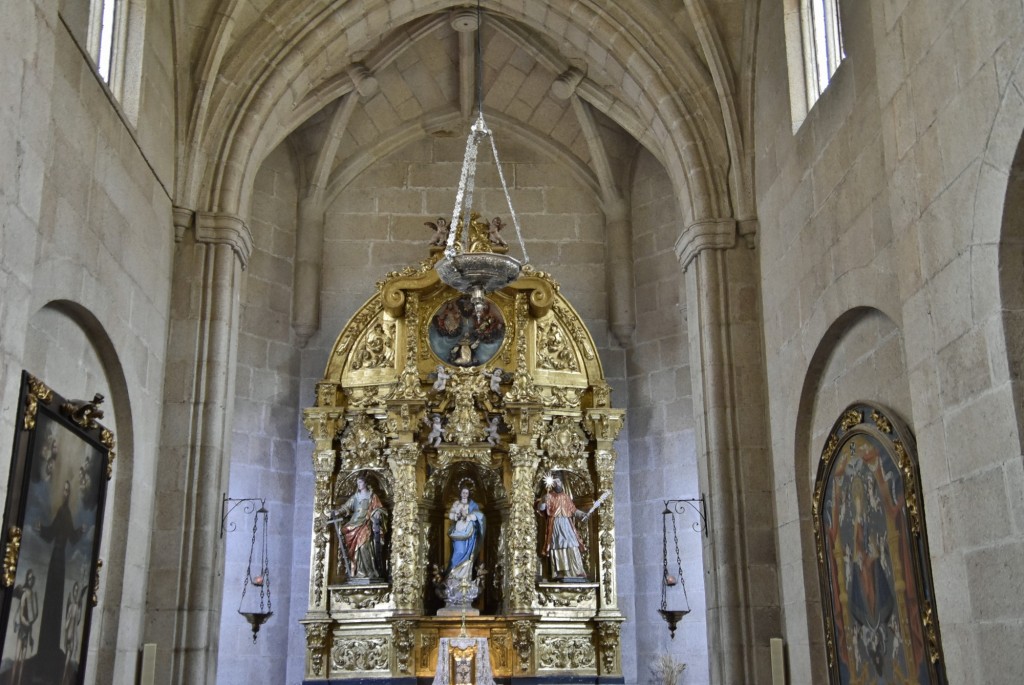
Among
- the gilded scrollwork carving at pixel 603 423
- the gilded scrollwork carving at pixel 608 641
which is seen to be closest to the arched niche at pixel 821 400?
the gilded scrollwork carving at pixel 608 641

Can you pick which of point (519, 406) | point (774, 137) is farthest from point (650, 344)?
point (774, 137)

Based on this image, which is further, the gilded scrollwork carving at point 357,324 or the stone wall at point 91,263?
the gilded scrollwork carving at point 357,324

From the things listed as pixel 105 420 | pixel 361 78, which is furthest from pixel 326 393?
pixel 105 420

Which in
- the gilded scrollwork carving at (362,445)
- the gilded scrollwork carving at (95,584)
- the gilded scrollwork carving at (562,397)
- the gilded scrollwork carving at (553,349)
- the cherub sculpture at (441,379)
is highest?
the gilded scrollwork carving at (553,349)

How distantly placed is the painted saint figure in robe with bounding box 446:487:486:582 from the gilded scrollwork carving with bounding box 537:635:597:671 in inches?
45.0

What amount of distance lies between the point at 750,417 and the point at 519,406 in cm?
315

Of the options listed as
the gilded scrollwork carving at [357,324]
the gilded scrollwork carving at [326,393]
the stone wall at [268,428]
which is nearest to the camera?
the stone wall at [268,428]

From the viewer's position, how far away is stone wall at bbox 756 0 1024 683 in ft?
18.7

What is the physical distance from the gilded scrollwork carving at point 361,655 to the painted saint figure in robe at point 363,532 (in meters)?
0.71

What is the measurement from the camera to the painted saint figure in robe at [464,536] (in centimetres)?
1276

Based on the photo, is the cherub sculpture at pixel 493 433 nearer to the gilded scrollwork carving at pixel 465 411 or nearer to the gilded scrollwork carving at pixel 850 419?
the gilded scrollwork carving at pixel 465 411

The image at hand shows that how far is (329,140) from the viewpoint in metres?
14.9

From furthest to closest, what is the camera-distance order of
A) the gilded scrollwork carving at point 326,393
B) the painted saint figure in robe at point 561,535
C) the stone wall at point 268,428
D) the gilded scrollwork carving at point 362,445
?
the gilded scrollwork carving at point 326,393 → the stone wall at point 268,428 → the gilded scrollwork carving at point 362,445 → the painted saint figure in robe at point 561,535

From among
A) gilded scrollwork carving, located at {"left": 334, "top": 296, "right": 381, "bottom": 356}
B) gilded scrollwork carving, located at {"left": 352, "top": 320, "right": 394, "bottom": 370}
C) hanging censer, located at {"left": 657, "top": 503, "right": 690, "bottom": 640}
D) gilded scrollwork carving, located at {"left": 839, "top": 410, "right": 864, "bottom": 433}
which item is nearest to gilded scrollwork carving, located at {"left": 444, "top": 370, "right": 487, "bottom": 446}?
gilded scrollwork carving, located at {"left": 352, "top": 320, "right": 394, "bottom": 370}
